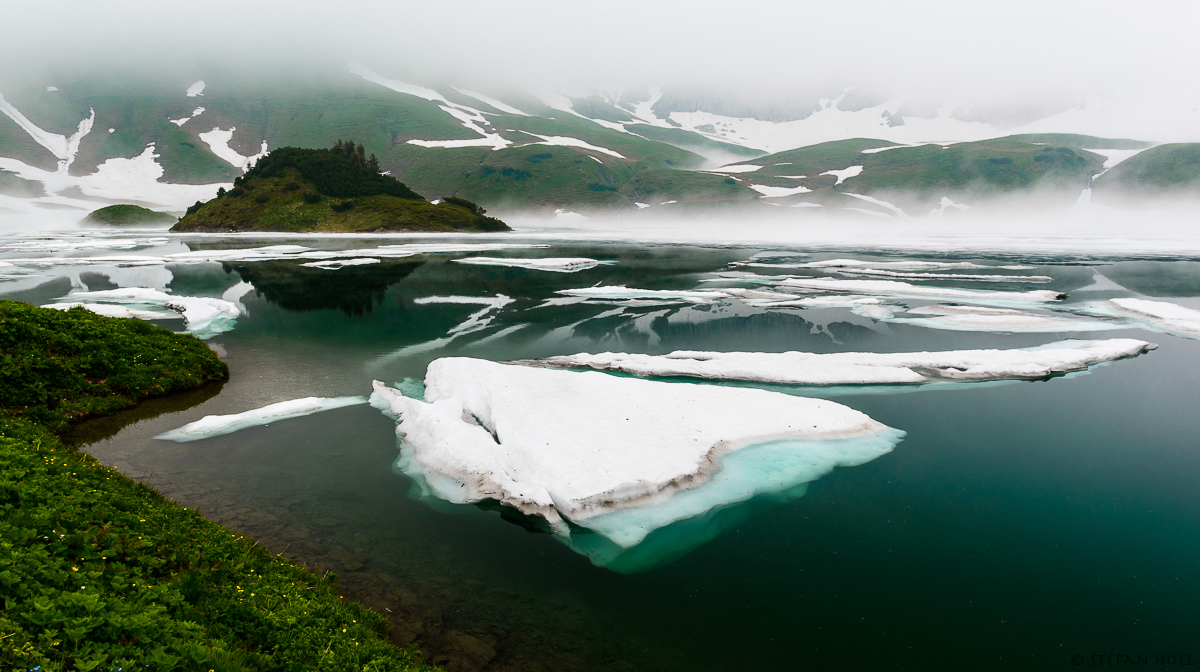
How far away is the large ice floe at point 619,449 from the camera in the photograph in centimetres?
1312

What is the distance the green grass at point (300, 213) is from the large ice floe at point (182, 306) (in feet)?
382

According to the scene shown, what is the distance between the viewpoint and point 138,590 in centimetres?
754

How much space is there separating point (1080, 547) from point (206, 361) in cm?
2991

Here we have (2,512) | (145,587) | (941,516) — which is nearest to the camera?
(145,587)

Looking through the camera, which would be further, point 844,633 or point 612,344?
point 612,344

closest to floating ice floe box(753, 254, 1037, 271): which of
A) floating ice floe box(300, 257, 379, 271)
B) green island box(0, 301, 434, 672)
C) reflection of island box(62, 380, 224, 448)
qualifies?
floating ice floe box(300, 257, 379, 271)

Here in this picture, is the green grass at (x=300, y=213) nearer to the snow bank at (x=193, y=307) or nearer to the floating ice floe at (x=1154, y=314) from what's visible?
the snow bank at (x=193, y=307)

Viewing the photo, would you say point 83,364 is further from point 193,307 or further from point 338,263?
point 338,263

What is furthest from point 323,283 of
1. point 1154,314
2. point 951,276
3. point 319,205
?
point 319,205

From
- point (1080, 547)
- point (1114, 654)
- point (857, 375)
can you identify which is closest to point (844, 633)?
point (1114, 654)

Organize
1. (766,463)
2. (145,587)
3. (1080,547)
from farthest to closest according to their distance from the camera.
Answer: (766,463) → (1080,547) → (145,587)

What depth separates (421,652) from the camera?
8922mm

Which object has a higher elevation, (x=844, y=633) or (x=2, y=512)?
(x=2, y=512)

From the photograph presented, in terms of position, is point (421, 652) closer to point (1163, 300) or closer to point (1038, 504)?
point (1038, 504)
